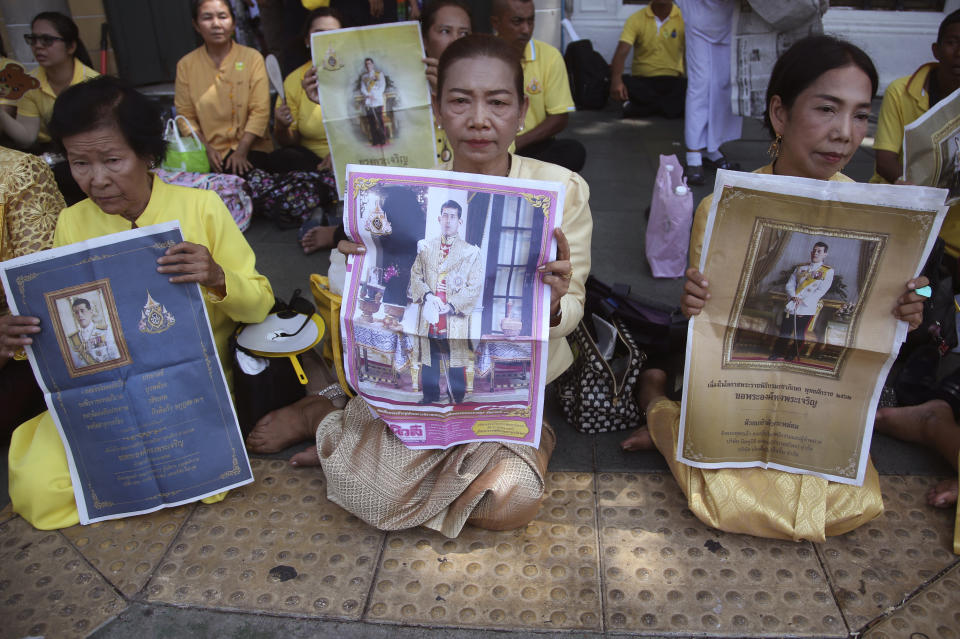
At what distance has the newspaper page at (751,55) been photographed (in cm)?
439

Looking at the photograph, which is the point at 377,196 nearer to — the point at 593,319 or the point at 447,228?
the point at 447,228

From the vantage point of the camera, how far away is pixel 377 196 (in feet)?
5.98

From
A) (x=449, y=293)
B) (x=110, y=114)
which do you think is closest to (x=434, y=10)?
(x=110, y=114)

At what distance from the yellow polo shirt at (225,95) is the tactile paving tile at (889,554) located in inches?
156

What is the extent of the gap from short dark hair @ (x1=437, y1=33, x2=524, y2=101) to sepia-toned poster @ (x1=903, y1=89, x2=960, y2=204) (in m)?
1.44

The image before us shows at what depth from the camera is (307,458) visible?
2.31m

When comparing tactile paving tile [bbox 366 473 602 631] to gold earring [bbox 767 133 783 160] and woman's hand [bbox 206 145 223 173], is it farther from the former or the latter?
woman's hand [bbox 206 145 223 173]

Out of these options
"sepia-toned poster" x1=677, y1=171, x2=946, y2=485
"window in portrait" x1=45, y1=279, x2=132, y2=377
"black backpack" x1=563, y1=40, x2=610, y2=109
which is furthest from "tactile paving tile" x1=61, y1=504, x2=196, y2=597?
"black backpack" x1=563, y1=40, x2=610, y2=109

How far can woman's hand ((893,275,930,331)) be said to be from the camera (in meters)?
1.80

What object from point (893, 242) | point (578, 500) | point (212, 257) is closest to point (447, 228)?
point (212, 257)

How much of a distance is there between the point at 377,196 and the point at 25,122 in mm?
3136

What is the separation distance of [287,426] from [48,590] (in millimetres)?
812

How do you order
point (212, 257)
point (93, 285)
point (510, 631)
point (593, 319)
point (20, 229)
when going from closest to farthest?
point (510, 631) < point (93, 285) < point (212, 257) < point (20, 229) < point (593, 319)

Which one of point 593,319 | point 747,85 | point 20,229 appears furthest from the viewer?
point 747,85
